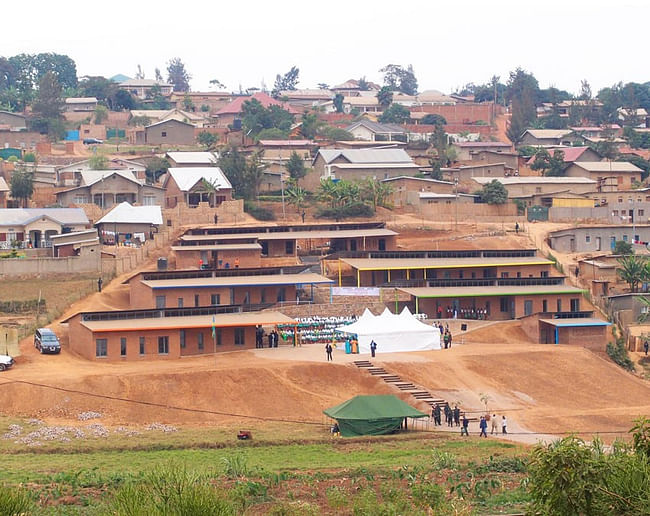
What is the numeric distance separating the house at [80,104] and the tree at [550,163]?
2074 inches

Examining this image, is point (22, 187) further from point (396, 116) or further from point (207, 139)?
point (396, 116)

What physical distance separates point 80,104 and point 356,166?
49725 mm

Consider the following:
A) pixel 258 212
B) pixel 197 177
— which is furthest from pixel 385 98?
pixel 197 177

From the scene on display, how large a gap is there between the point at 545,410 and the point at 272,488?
18179 mm

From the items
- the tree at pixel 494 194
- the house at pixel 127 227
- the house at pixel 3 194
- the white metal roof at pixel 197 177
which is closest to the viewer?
the house at pixel 127 227

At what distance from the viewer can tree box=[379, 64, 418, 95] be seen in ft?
636

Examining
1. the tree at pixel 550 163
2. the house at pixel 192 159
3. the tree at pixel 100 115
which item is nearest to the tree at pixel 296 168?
the house at pixel 192 159

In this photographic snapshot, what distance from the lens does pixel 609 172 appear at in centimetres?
9425

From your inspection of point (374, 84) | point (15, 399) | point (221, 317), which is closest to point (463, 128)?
point (374, 84)

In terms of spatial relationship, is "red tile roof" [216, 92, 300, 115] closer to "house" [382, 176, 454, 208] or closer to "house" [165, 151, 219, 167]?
"house" [165, 151, 219, 167]

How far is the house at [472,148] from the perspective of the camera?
10481 cm

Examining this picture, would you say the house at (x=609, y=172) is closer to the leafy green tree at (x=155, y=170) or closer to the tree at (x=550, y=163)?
the tree at (x=550, y=163)

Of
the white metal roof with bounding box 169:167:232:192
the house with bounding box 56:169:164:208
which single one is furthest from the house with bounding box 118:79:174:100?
the house with bounding box 56:169:164:208

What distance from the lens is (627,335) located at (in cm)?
6159
